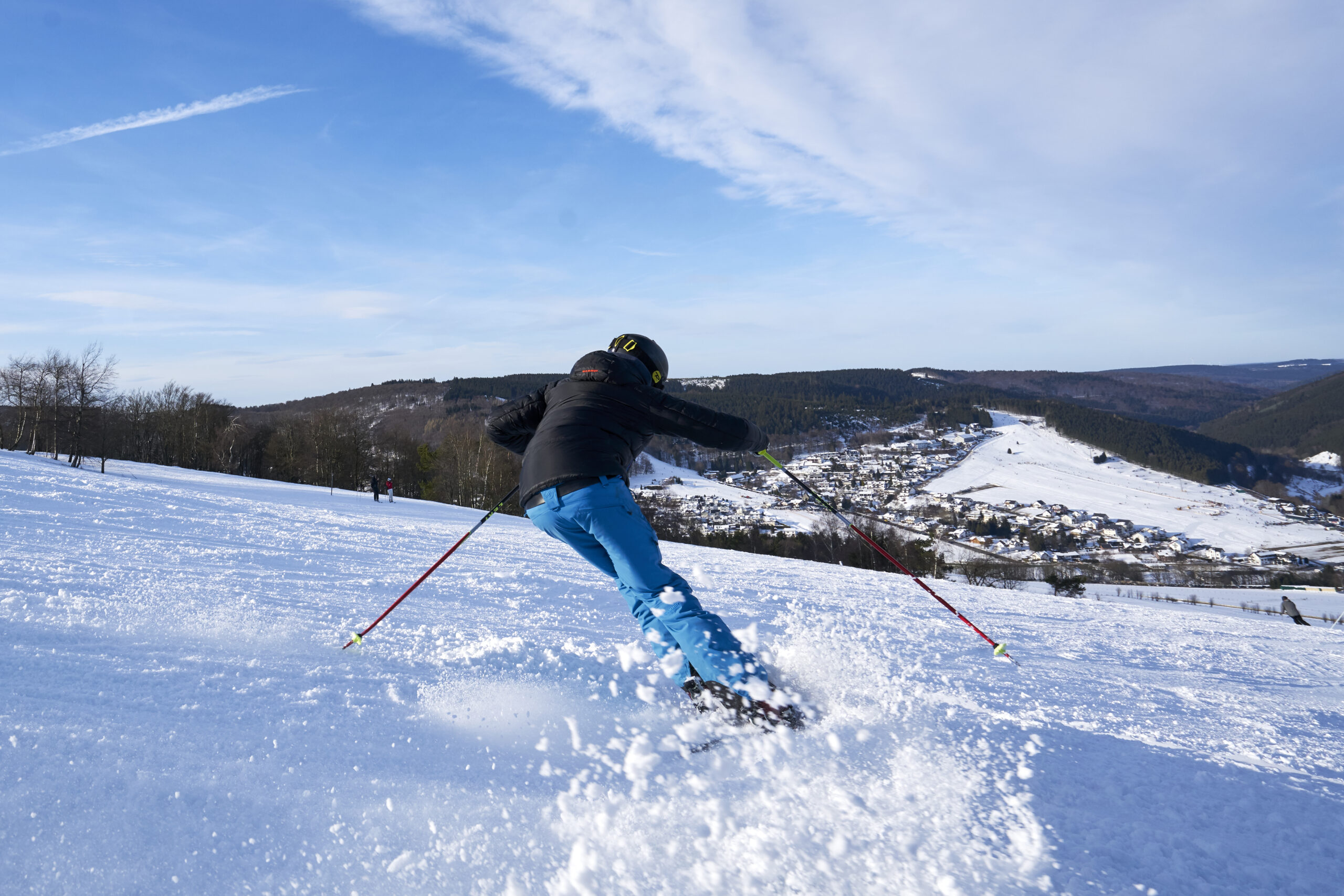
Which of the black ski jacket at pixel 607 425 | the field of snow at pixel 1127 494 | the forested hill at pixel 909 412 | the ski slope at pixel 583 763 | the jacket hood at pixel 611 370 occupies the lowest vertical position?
the field of snow at pixel 1127 494

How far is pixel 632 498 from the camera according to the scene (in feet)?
8.90

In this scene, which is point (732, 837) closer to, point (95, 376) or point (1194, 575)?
point (95, 376)

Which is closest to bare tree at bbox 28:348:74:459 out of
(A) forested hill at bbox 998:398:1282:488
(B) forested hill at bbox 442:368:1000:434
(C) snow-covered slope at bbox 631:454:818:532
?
(C) snow-covered slope at bbox 631:454:818:532

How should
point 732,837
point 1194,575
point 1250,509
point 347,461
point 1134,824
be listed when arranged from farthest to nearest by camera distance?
point 1250,509, point 1194,575, point 347,461, point 1134,824, point 732,837

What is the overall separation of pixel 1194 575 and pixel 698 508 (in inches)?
1503

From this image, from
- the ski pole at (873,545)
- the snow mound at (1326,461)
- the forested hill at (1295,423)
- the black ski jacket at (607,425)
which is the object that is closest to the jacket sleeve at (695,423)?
the black ski jacket at (607,425)

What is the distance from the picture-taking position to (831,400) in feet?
440

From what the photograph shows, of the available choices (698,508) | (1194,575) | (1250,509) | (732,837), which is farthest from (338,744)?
(1250,509)

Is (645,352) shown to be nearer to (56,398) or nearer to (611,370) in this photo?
(611,370)

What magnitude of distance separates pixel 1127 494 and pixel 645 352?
110 meters

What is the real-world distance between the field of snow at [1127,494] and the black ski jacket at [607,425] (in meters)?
85.4

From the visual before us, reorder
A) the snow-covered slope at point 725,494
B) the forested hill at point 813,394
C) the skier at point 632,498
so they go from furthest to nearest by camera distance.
Result: the forested hill at point 813,394 < the snow-covered slope at point 725,494 < the skier at point 632,498

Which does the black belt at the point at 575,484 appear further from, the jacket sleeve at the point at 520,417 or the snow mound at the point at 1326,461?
the snow mound at the point at 1326,461

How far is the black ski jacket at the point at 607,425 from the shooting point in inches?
104
